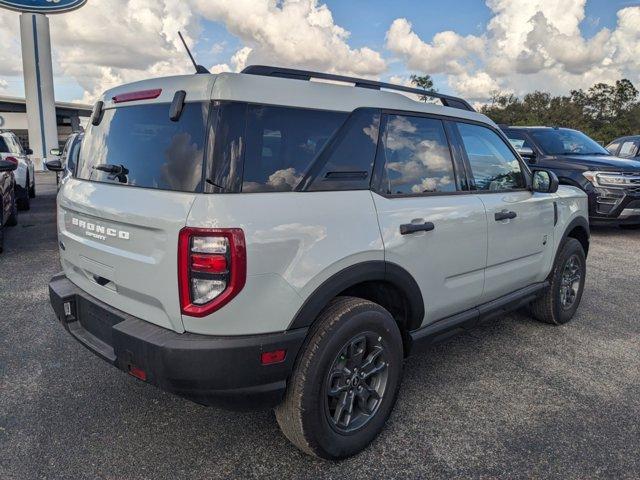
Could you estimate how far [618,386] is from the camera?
3.35 metres

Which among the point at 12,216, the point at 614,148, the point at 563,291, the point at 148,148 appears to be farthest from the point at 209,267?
the point at 614,148

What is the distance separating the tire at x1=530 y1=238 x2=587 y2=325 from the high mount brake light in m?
3.40

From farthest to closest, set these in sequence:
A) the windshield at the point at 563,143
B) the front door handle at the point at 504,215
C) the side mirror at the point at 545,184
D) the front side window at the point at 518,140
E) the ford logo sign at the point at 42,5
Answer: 1. the ford logo sign at the point at 42,5
2. the front side window at the point at 518,140
3. the windshield at the point at 563,143
4. the side mirror at the point at 545,184
5. the front door handle at the point at 504,215

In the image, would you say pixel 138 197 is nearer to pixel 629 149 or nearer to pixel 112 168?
pixel 112 168

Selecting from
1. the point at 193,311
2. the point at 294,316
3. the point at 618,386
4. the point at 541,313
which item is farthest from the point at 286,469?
the point at 541,313

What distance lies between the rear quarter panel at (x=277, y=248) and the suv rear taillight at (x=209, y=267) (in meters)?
0.03

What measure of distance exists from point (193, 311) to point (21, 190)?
408 inches

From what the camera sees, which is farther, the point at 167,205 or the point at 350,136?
the point at 350,136

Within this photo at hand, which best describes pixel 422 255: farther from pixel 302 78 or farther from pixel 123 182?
pixel 123 182

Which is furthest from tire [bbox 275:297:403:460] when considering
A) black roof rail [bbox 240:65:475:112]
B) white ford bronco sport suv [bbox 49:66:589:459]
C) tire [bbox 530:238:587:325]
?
tire [bbox 530:238:587:325]

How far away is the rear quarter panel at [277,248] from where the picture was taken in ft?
6.81

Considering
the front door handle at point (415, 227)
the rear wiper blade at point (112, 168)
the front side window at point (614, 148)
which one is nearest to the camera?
the rear wiper blade at point (112, 168)

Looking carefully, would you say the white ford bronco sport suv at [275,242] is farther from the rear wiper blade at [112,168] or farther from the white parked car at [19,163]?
the white parked car at [19,163]

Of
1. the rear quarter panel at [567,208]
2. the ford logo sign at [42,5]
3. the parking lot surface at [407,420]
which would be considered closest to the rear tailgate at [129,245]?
the parking lot surface at [407,420]
